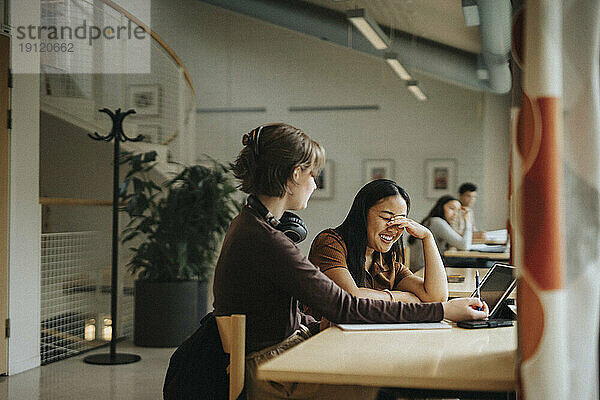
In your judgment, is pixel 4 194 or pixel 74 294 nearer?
pixel 4 194

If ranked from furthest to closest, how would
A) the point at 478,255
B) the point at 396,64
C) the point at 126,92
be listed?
the point at 126,92 → the point at 396,64 → the point at 478,255

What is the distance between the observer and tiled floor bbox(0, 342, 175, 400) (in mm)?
4285

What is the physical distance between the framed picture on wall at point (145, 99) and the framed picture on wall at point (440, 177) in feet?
11.3

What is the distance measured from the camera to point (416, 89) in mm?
8016

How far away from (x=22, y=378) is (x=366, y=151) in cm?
541

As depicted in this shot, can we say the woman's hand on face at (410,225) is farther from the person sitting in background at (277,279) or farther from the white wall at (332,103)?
the white wall at (332,103)

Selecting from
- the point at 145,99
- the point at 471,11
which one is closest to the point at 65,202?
the point at 145,99

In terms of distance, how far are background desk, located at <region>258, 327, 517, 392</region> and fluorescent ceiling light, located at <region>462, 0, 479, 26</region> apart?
436cm

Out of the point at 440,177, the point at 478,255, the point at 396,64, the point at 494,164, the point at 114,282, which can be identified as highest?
the point at 396,64

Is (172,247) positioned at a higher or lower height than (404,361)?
lower

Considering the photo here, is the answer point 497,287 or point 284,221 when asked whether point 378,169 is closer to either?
point 497,287

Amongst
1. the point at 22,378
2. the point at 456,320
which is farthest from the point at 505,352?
the point at 22,378

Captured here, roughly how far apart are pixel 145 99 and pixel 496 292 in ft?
18.1

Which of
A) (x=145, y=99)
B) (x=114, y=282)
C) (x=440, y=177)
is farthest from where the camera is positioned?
(x=440, y=177)
